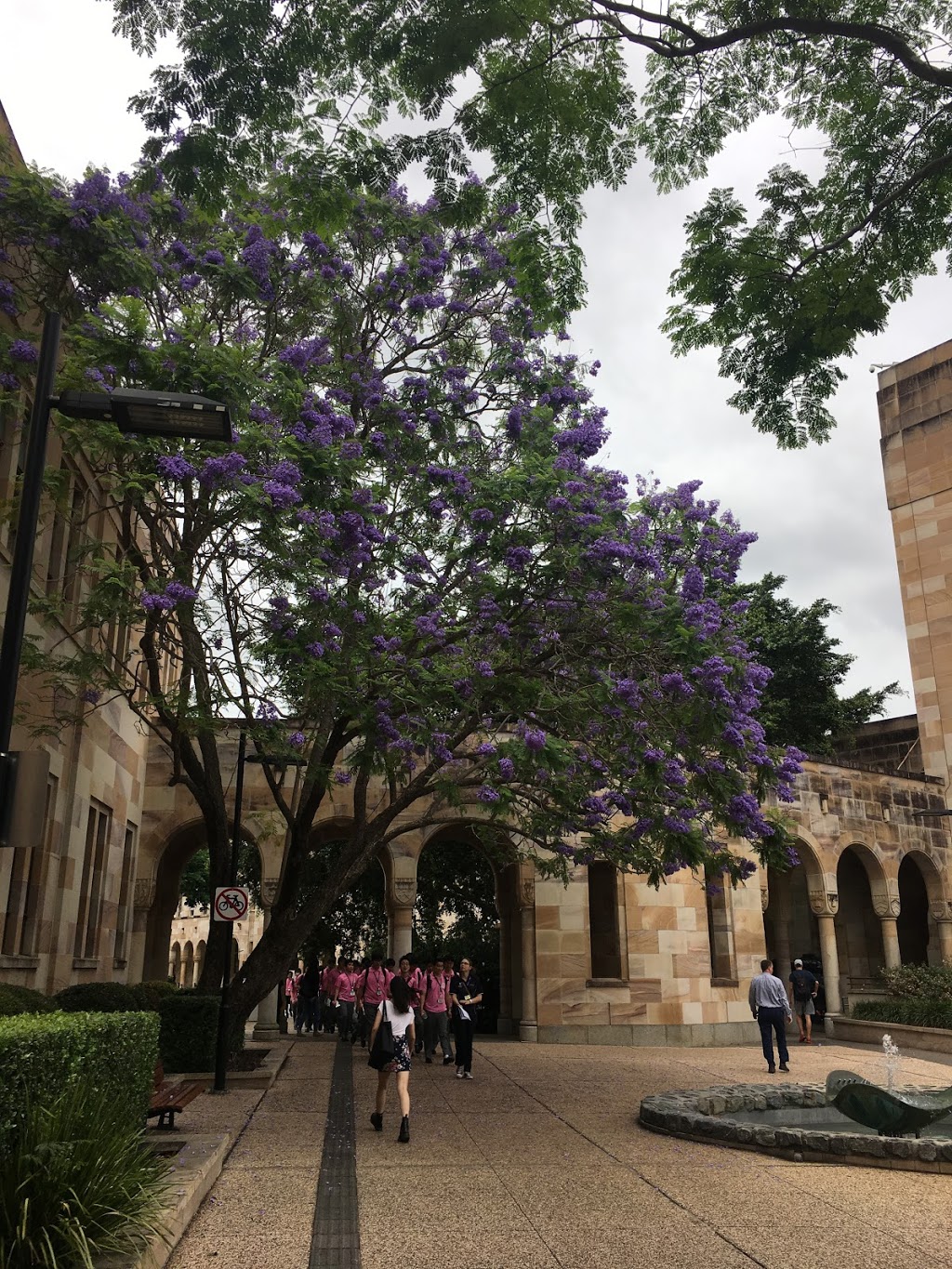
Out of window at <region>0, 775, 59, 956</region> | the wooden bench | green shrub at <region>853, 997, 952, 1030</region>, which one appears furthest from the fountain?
green shrub at <region>853, 997, 952, 1030</region>

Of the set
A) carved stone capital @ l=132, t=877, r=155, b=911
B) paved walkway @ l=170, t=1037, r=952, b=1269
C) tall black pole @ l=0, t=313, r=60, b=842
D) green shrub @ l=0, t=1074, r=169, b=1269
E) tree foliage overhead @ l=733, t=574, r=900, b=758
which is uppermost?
tree foliage overhead @ l=733, t=574, r=900, b=758

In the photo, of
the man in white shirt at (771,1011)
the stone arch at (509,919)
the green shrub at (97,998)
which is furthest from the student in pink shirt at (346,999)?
the man in white shirt at (771,1011)

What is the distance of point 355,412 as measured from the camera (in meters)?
14.7

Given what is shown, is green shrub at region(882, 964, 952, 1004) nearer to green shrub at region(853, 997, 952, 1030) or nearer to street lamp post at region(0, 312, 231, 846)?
green shrub at region(853, 997, 952, 1030)

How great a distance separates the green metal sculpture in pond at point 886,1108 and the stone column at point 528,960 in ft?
41.2

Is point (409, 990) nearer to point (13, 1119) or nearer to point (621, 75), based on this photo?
point (13, 1119)

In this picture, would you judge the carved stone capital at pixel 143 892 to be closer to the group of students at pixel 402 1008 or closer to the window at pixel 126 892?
the window at pixel 126 892

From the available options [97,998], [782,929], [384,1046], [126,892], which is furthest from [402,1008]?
[782,929]

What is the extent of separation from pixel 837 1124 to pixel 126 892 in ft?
45.2

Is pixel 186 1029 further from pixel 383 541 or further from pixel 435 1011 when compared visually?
pixel 383 541

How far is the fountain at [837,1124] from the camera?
9.12 metres

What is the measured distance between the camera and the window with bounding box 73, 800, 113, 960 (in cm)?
1707

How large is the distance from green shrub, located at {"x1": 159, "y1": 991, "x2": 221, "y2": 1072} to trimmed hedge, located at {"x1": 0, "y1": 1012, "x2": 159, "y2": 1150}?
19.8 feet

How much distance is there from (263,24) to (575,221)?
2.62m
